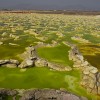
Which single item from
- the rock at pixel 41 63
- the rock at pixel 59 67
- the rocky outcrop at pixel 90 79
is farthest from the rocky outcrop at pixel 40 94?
the rock at pixel 41 63

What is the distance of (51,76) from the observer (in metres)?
33.3

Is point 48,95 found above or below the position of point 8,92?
below

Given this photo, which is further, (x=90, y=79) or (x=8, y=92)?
(x=90, y=79)

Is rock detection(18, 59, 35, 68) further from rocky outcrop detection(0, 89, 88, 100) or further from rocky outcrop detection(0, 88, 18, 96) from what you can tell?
rocky outcrop detection(0, 88, 18, 96)

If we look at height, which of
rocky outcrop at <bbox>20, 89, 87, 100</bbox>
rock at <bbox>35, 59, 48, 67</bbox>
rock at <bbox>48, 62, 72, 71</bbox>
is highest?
rocky outcrop at <bbox>20, 89, 87, 100</bbox>

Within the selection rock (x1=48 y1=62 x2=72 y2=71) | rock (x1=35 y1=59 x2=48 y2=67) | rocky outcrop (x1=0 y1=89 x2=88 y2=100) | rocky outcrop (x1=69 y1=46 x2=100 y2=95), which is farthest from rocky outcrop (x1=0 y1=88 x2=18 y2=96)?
rock (x1=48 y1=62 x2=72 y2=71)

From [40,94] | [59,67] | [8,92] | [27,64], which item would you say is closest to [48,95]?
[40,94]

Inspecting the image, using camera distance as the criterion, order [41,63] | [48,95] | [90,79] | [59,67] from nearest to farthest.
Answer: [48,95], [90,79], [59,67], [41,63]

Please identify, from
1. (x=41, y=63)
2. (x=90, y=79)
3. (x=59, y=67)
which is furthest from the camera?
(x=41, y=63)

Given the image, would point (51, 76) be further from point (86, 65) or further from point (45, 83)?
point (86, 65)

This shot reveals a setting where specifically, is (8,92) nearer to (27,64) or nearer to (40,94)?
(40,94)

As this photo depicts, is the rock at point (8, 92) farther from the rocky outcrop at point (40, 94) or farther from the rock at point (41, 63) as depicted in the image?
the rock at point (41, 63)

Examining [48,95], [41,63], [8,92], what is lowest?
[41,63]

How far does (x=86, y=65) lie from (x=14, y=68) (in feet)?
32.0
